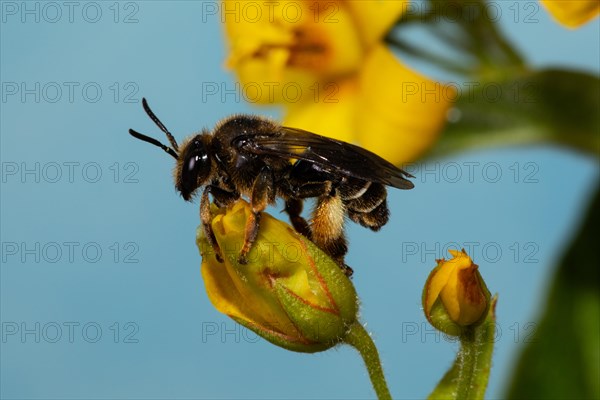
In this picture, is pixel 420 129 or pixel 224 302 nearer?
pixel 224 302

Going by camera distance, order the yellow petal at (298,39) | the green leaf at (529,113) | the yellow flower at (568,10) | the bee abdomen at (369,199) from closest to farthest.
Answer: the yellow flower at (568,10)
the bee abdomen at (369,199)
the green leaf at (529,113)
the yellow petal at (298,39)

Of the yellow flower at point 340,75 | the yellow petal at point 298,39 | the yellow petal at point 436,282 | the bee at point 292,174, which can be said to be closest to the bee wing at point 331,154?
the bee at point 292,174

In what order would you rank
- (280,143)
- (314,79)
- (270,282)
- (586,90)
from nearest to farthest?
(270,282), (280,143), (586,90), (314,79)

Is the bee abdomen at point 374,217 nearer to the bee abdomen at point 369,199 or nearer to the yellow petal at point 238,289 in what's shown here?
the bee abdomen at point 369,199

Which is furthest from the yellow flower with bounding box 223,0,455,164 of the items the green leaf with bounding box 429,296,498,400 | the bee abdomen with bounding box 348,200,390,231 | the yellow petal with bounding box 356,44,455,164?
the green leaf with bounding box 429,296,498,400

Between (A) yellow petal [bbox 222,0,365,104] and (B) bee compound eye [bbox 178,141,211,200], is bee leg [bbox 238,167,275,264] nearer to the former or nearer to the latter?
(B) bee compound eye [bbox 178,141,211,200]

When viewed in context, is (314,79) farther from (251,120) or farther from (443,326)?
(443,326)

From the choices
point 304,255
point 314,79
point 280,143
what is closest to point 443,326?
point 304,255
